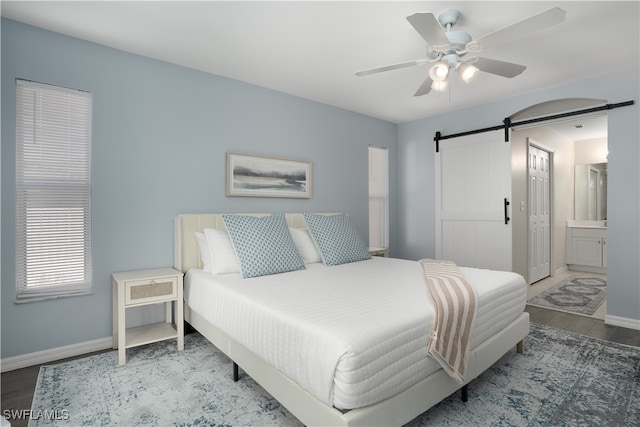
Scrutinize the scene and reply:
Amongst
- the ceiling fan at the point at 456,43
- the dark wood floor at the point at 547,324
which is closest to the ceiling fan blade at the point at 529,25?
the ceiling fan at the point at 456,43

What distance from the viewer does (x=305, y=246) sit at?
3.40 m

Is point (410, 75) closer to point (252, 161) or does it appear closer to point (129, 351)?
point (252, 161)

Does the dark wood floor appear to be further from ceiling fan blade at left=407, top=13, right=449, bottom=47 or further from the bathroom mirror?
the bathroom mirror

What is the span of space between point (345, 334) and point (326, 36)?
2.17m

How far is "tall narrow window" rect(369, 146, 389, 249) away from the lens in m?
4.97

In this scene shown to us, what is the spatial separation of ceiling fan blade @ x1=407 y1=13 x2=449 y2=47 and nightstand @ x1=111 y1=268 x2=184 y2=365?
2378 millimetres

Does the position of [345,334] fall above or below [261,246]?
below

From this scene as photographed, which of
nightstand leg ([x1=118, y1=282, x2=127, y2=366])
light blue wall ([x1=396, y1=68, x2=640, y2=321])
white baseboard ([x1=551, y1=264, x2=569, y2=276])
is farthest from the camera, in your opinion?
white baseboard ([x1=551, y1=264, x2=569, y2=276])

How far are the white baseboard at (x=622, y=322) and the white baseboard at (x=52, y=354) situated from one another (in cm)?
455

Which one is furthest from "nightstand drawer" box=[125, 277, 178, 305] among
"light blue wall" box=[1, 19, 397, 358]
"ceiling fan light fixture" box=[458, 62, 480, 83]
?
"ceiling fan light fixture" box=[458, 62, 480, 83]

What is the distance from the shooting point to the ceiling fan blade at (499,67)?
7.59 feet

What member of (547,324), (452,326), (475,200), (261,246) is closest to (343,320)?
(452,326)

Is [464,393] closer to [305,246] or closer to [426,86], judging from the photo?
[305,246]

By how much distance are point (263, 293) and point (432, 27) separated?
1.86 metres
